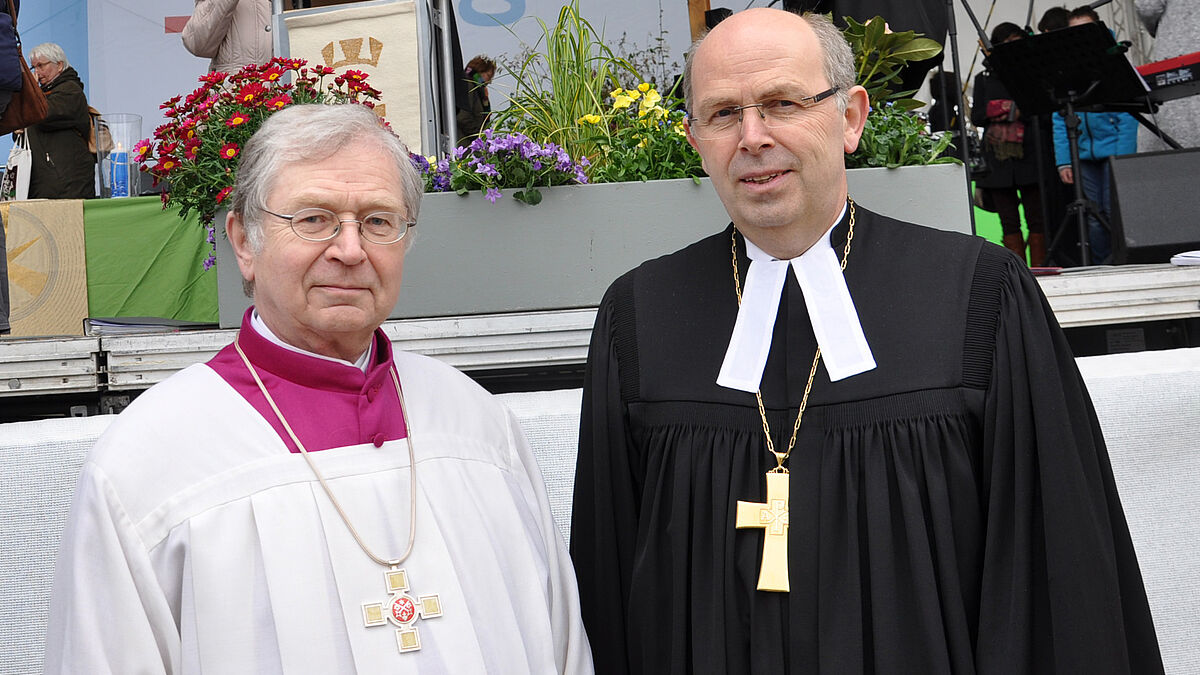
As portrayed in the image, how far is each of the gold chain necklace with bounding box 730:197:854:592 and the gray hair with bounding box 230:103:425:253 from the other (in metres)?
0.85

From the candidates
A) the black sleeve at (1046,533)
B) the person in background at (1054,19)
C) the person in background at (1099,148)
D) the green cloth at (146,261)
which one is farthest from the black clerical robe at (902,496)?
the person in background at (1054,19)

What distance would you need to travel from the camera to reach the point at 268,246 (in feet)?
6.41

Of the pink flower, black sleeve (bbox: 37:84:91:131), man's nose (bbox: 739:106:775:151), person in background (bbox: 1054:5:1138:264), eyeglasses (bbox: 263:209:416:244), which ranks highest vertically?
black sleeve (bbox: 37:84:91:131)

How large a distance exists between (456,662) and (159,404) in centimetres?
70

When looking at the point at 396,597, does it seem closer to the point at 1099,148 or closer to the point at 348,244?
the point at 348,244

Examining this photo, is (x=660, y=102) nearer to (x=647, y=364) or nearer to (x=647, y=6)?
(x=647, y=364)

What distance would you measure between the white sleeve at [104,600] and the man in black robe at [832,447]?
0.89 metres

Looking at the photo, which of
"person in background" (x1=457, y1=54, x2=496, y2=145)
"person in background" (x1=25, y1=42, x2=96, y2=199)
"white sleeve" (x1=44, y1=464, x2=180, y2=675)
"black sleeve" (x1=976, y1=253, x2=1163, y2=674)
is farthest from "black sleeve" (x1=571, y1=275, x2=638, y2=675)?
"person in background" (x1=25, y1=42, x2=96, y2=199)

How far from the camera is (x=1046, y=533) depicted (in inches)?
75.1

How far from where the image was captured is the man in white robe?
70.1 inches

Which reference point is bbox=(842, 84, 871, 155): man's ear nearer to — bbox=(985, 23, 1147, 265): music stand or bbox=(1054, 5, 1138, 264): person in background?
bbox=(985, 23, 1147, 265): music stand

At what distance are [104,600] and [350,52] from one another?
3082 millimetres

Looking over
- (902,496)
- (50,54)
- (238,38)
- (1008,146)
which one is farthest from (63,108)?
(902,496)

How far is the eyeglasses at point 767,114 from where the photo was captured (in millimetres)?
2068
